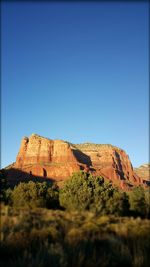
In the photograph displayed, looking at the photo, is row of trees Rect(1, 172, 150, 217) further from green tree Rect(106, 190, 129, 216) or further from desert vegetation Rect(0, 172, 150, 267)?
desert vegetation Rect(0, 172, 150, 267)

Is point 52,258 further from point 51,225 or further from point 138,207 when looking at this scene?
point 138,207

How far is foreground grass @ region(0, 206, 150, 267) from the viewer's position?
10984mm

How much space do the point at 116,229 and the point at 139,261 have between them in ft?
16.4

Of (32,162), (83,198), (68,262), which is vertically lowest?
(68,262)

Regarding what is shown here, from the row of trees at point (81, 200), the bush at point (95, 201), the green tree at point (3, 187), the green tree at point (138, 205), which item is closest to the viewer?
the bush at point (95, 201)

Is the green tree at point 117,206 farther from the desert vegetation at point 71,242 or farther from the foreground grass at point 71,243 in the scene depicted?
the foreground grass at point 71,243

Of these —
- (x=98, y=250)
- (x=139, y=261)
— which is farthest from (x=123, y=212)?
(x=139, y=261)

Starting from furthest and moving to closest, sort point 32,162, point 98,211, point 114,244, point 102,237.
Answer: point 32,162 → point 98,211 → point 102,237 → point 114,244

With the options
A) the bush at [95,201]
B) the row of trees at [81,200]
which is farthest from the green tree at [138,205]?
the bush at [95,201]

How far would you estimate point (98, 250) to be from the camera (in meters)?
13.2

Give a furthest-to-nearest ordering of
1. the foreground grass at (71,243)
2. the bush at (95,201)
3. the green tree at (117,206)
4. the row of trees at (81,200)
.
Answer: the row of trees at (81,200) → the green tree at (117,206) → the bush at (95,201) → the foreground grass at (71,243)

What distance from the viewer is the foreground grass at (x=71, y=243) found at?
11.0 m

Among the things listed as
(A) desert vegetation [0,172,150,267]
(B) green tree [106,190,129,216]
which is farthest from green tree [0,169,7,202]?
(B) green tree [106,190,129,216]

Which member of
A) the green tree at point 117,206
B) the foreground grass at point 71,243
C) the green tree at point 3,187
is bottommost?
the foreground grass at point 71,243
